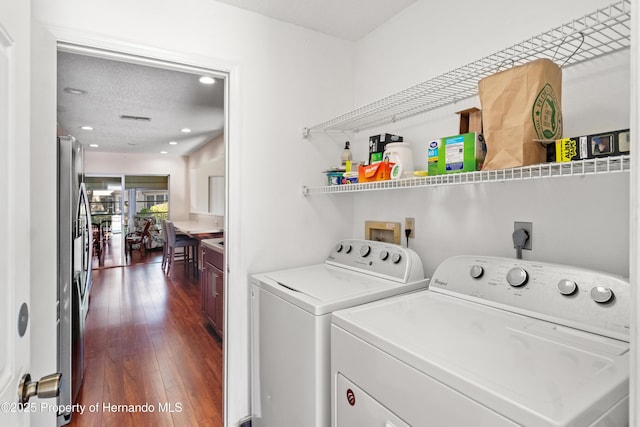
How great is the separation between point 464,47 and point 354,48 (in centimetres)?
86

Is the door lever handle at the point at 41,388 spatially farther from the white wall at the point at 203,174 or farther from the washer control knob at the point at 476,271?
the white wall at the point at 203,174

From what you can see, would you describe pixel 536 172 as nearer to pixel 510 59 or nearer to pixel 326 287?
pixel 510 59

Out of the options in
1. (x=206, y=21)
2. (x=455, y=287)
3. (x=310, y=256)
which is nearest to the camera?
(x=455, y=287)

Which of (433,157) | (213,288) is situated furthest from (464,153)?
(213,288)

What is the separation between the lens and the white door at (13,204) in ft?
2.22

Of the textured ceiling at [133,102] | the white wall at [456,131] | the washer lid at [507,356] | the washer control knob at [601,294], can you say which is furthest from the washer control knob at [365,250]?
the textured ceiling at [133,102]

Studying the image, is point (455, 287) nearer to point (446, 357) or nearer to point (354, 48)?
point (446, 357)

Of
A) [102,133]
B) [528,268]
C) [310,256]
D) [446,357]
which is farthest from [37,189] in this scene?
[102,133]

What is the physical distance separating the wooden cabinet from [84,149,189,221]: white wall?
470cm

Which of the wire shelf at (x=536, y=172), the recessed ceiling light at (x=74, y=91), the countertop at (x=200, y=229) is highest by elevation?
the recessed ceiling light at (x=74, y=91)

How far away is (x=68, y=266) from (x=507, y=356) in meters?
2.10

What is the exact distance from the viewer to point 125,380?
2357 mm

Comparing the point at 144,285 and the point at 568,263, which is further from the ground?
the point at 568,263

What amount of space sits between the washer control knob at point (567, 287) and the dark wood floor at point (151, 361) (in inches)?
73.1
